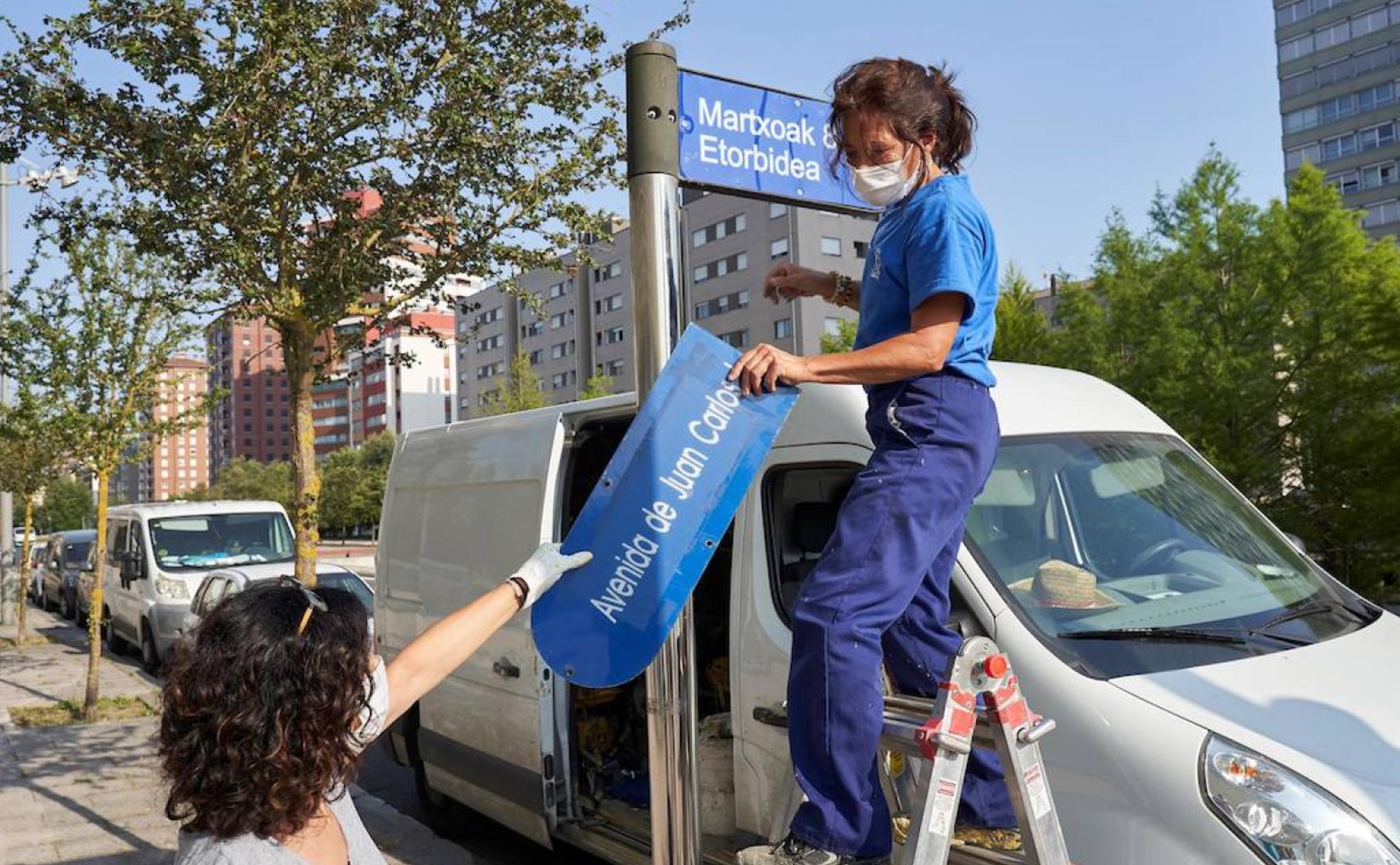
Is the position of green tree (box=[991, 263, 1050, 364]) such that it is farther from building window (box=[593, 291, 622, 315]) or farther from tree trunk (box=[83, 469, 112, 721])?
building window (box=[593, 291, 622, 315])

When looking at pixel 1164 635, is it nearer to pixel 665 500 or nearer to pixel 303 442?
pixel 665 500

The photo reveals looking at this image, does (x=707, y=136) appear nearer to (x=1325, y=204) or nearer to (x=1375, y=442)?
(x=1375, y=442)

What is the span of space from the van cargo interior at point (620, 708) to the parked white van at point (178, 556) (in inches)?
363

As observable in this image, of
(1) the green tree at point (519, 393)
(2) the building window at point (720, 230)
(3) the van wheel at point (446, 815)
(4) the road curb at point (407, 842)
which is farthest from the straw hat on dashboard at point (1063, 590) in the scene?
(2) the building window at point (720, 230)

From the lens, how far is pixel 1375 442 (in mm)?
15344

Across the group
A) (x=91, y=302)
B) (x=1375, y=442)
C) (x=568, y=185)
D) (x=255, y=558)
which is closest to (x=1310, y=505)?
(x=1375, y=442)

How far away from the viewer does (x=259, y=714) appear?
1.75 meters

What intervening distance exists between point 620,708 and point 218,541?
11332mm

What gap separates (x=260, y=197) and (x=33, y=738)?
5998mm

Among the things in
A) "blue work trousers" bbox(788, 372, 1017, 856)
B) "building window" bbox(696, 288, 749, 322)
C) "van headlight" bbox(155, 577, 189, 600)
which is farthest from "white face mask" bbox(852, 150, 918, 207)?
"building window" bbox(696, 288, 749, 322)

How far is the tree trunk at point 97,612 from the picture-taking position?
10.1m

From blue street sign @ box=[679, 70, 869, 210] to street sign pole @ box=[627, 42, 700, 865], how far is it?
0.45ft

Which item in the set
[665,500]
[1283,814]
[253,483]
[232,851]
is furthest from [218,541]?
[253,483]

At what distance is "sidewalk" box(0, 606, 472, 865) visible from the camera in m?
5.86
